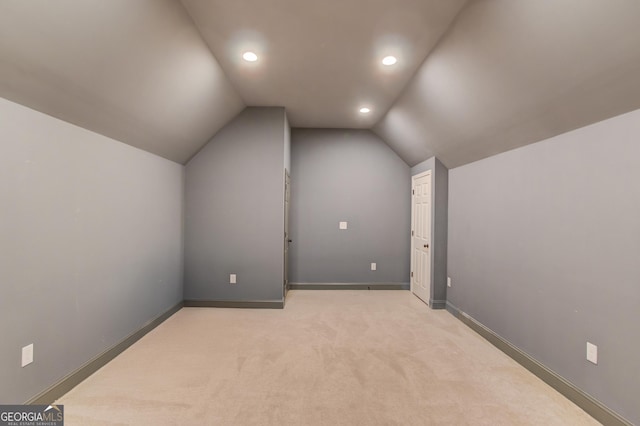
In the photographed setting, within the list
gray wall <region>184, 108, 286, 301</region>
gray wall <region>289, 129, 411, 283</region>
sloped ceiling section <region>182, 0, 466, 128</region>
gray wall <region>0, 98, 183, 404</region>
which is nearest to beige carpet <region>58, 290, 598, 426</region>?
gray wall <region>0, 98, 183, 404</region>

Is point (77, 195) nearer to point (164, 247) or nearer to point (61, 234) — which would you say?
point (61, 234)

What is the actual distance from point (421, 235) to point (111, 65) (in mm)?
4396

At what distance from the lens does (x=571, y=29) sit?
1.71 meters

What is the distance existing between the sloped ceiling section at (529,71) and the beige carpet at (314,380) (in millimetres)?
2066

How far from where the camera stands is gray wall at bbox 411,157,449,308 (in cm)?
440

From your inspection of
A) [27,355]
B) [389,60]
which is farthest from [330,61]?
[27,355]

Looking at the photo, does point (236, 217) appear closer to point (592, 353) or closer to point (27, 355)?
point (27, 355)

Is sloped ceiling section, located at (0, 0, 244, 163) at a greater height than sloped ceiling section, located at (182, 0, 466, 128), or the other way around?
sloped ceiling section, located at (182, 0, 466, 128)

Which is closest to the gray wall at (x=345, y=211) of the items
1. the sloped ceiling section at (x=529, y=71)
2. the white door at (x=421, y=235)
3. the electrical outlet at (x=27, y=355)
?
the white door at (x=421, y=235)

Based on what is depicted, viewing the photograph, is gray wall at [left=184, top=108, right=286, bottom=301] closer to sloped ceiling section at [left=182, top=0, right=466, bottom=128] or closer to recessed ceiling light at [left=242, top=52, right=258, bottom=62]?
sloped ceiling section at [left=182, top=0, right=466, bottom=128]

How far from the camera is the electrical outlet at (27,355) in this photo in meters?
1.94

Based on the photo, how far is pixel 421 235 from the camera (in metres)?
4.89

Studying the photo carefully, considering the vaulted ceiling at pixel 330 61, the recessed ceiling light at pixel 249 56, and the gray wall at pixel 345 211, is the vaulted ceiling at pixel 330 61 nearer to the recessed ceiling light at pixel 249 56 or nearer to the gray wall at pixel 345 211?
the recessed ceiling light at pixel 249 56

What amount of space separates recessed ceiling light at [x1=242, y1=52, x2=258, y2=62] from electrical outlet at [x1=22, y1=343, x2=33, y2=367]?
2.81 metres
